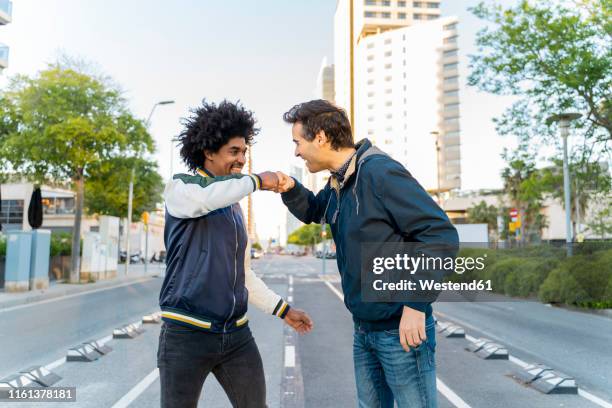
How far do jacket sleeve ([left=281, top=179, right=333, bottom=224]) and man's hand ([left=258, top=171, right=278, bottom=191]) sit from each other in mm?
172

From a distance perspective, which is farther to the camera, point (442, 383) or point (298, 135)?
point (442, 383)

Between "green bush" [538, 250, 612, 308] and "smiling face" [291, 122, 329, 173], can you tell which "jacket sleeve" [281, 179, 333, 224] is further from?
"green bush" [538, 250, 612, 308]

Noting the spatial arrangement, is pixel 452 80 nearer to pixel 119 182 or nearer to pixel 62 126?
pixel 119 182

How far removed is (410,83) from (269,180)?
11867cm

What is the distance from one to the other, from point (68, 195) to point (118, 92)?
48563 millimetres

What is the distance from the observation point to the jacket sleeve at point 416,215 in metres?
2.05

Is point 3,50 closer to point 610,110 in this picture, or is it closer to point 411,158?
point 610,110

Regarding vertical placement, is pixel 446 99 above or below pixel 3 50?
above

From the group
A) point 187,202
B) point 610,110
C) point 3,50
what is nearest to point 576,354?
point 187,202

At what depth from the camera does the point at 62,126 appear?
19.2 metres

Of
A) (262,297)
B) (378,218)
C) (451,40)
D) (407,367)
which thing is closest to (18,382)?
(262,297)

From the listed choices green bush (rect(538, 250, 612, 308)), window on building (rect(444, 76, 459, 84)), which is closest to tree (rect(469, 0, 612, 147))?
green bush (rect(538, 250, 612, 308))

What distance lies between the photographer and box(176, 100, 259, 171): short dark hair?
8.64 ft

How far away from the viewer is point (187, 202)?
230 centimetres
